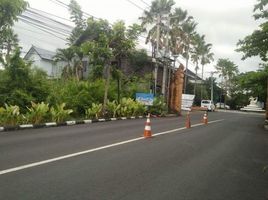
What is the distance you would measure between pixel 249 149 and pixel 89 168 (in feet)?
22.7

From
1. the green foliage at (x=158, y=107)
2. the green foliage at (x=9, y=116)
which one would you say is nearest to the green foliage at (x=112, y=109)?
the green foliage at (x=158, y=107)

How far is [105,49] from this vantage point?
22453 mm

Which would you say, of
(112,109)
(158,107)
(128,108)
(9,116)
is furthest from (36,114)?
(158,107)

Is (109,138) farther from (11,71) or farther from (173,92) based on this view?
(173,92)

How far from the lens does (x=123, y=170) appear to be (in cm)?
745

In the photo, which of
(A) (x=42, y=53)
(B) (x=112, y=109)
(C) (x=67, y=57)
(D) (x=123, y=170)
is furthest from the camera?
(A) (x=42, y=53)

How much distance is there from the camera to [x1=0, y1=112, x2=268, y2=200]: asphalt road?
19.1 feet

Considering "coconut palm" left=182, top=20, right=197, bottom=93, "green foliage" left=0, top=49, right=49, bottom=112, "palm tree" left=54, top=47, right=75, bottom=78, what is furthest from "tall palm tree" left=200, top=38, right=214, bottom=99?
"green foliage" left=0, top=49, right=49, bottom=112

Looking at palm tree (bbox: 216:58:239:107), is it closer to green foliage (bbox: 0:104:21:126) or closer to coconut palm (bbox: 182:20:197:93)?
Answer: coconut palm (bbox: 182:20:197:93)

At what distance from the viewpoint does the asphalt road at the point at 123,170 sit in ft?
19.1

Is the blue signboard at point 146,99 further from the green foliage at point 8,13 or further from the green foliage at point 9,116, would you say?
the green foliage at point 8,13

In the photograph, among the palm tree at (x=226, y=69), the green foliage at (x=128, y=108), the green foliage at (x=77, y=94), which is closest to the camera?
the green foliage at (x=77, y=94)

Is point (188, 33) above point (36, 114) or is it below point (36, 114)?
above

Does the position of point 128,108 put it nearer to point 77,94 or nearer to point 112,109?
point 112,109
